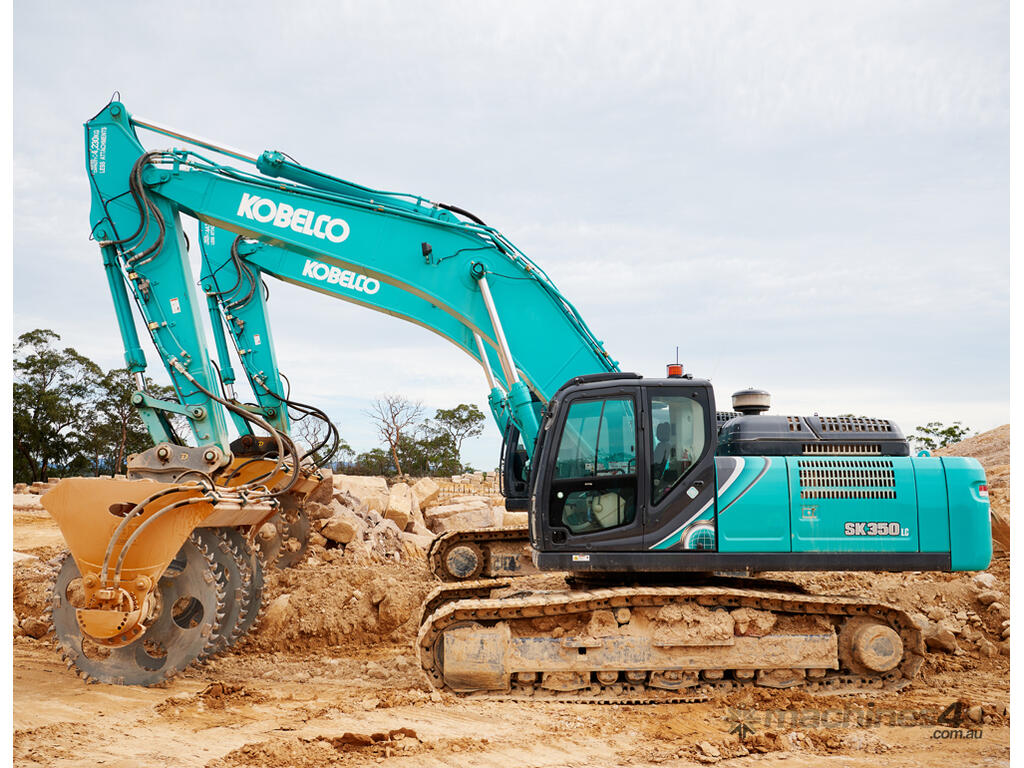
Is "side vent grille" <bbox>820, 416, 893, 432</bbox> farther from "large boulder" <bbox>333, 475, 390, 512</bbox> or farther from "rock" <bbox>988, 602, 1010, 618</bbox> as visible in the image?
"large boulder" <bbox>333, 475, 390, 512</bbox>

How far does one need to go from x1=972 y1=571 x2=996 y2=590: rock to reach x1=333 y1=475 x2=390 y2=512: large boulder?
963 cm

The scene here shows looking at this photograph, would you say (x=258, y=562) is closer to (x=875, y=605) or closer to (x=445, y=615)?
(x=445, y=615)

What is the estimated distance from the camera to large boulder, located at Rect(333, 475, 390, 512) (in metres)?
15.5

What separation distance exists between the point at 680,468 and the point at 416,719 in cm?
268

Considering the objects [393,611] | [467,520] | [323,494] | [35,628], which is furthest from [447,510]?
[35,628]

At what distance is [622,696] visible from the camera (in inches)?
244

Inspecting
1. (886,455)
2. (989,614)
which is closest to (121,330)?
(886,455)

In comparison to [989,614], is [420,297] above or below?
above

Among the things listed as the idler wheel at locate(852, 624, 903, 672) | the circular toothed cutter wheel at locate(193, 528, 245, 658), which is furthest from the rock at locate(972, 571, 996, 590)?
the circular toothed cutter wheel at locate(193, 528, 245, 658)

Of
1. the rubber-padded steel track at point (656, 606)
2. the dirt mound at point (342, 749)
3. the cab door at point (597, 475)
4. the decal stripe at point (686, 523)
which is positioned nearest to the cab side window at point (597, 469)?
the cab door at point (597, 475)

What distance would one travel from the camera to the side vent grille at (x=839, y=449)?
6.76m

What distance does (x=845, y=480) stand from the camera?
6.49 metres

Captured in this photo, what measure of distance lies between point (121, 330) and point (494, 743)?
17.8ft

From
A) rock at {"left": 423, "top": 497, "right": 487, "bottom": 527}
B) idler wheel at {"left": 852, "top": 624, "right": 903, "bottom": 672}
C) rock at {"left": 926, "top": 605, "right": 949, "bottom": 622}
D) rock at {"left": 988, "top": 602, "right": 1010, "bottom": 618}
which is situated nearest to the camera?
idler wheel at {"left": 852, "top": 624, "right": 903, "bottom": 672}
